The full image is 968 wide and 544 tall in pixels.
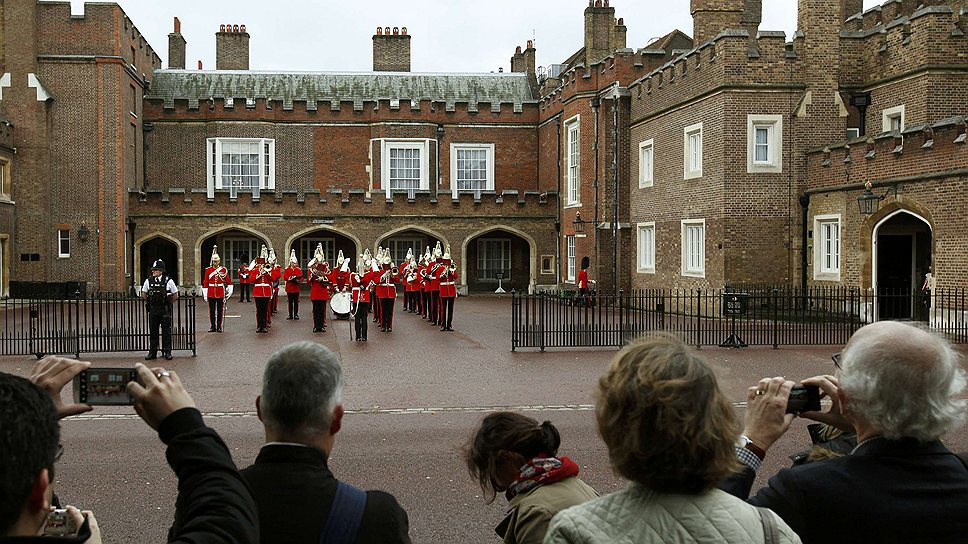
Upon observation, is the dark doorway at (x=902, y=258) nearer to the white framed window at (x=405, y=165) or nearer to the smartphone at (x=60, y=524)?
the white framed window at (x=405, y=165)

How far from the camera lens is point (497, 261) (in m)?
37.9

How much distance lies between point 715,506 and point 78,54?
3341 centimetres

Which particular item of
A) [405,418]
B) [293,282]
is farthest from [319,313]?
[405,418]

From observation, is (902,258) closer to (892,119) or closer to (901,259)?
(901,259)

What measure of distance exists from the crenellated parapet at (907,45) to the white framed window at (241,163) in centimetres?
2276

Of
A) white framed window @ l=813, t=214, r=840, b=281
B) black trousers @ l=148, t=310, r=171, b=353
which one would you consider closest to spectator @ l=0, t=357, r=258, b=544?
black trousers @ l=148, t=310, r=171, b=353

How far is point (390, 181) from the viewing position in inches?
1523

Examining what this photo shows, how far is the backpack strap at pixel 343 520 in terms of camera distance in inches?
107

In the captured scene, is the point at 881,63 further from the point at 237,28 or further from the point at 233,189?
the point at 237,28

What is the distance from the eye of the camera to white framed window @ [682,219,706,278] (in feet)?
→ 79.1

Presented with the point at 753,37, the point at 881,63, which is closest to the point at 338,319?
the point at 753,37

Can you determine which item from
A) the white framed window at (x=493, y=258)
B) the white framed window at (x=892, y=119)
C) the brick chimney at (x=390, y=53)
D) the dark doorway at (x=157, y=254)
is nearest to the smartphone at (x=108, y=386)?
the white framed window at (x=892, y=119)

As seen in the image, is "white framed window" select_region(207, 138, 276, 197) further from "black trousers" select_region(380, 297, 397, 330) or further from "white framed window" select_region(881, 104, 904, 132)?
"white framed window" select_region(881, 104, 904, 132)

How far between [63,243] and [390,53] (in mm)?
17392
